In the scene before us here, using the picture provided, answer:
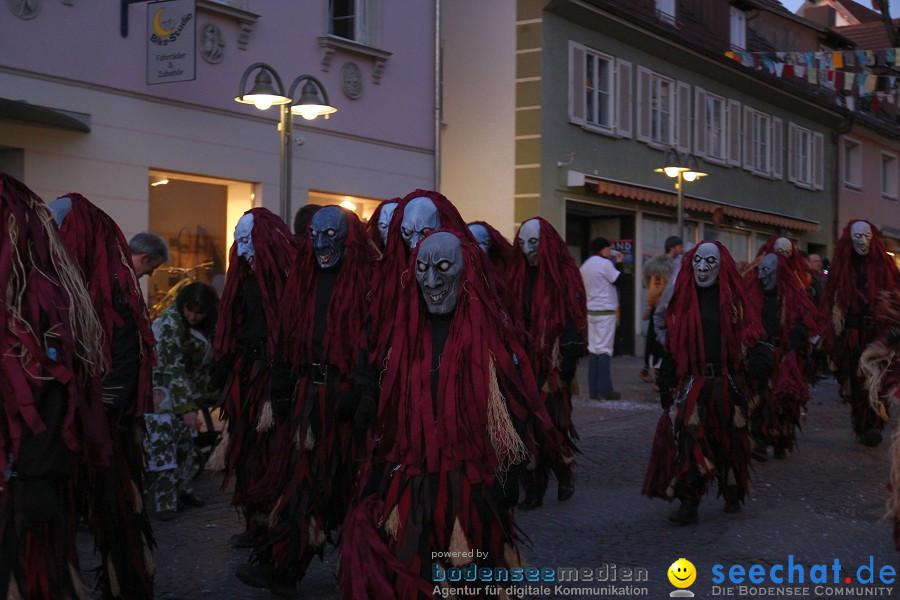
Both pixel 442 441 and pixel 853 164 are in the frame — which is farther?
pixel 853 164

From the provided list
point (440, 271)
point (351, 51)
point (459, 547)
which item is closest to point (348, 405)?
point (440, 271)

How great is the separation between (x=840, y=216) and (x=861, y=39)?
10.2 m

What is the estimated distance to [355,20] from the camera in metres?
16.7

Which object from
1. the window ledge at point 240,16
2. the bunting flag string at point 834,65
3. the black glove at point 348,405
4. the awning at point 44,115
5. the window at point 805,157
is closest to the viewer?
the black glove at point 348,405

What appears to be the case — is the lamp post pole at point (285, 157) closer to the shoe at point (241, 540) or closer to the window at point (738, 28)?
the shoe at point (241, 540)

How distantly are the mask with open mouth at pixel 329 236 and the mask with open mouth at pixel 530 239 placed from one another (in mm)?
2596

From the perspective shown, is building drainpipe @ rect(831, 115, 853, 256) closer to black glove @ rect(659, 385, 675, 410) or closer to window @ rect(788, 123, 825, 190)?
window @ rect(788, 123, 825, 190)

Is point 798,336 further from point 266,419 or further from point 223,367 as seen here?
point 266,419

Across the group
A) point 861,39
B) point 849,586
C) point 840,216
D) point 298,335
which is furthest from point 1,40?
point 861,39

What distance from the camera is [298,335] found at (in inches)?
236

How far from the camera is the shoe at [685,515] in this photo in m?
7.39

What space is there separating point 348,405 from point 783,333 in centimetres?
609

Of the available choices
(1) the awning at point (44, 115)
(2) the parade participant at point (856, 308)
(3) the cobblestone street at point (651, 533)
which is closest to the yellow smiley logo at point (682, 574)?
(3) the cobblestone street at point (651, 533)

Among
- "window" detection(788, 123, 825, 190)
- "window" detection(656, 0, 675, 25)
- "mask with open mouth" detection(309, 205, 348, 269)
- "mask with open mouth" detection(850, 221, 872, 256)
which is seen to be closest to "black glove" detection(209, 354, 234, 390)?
"mask with open mouth" detection(309, 205, 348, 269)
